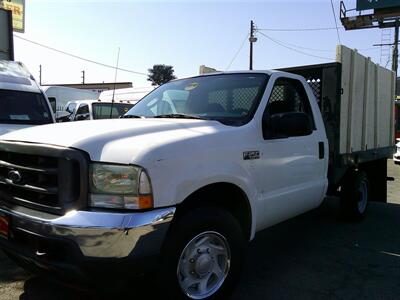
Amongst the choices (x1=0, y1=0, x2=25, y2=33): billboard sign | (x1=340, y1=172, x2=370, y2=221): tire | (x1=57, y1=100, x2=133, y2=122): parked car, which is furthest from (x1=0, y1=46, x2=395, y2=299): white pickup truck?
(x1=0, y1=0, x2=25, y2=33): billboard sign

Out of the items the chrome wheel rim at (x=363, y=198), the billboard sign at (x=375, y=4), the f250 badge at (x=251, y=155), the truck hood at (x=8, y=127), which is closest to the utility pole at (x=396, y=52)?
the billboard sign at (x=375, y=4)

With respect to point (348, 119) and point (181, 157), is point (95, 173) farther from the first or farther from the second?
point (348, 119)

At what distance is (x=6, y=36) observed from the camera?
9.42 meters

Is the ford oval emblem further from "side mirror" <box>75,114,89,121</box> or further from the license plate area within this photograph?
"side mirror" <box>75,114,89,121</box>

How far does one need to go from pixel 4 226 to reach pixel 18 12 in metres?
28.2

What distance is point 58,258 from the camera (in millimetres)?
2980

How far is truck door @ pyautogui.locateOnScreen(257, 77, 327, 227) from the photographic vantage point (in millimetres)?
4109

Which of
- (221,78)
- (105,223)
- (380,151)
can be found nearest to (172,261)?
(105,223)

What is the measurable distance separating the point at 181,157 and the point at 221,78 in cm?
183

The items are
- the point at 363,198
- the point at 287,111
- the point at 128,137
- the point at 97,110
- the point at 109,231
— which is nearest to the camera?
the point at 109,231

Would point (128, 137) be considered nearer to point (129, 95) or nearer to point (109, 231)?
point (109, 231)

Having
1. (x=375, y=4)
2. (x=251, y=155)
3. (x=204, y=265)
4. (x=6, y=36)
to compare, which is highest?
(x=375, y=4)

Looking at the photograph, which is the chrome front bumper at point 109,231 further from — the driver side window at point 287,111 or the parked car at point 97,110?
the parked car at point 97,110

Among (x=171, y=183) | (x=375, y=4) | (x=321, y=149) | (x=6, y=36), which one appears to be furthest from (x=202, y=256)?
(x=375, y=4)
